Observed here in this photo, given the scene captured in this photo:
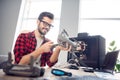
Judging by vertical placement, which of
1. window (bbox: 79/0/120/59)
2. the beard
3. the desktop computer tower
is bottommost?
the desktop computer tower

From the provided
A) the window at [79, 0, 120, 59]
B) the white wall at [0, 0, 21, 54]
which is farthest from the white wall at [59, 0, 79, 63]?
the white wall at [0, 0, 21, 54]

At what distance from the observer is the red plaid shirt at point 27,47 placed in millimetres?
1812

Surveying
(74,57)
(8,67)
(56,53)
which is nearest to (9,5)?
(74,57)

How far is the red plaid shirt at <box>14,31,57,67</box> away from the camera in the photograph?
1.81 metres

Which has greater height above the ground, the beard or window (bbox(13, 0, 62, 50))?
window (bbox(13, 0, 62, 50))

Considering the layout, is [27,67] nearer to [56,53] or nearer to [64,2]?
[56,53]

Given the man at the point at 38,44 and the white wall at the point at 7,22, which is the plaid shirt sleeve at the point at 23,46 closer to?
the man at the point at 38,44

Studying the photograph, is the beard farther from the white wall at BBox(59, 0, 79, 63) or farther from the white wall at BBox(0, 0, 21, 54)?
the white wall at BBox(0, 0, 21, 54)

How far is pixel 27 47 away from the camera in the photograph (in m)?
1.85

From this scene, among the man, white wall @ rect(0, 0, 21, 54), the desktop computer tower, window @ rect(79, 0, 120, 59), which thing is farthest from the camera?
white wall @ rect(0, 0, 21, 54)

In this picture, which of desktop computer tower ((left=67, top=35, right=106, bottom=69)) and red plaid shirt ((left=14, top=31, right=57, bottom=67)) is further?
desktop computer tower ((left=67, top=35, right=106, bottom=69))

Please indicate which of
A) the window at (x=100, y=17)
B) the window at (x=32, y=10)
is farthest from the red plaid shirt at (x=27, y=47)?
the window at (x=32, y=10)

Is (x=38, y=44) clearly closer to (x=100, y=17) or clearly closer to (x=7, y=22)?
(x=100, y=17)

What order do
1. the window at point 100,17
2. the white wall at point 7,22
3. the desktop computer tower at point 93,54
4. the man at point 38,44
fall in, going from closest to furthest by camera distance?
the man at point 38,44 < the desktop computer tower at point 93,54 < the window at point 100,17 < the white wall at point 7,22
